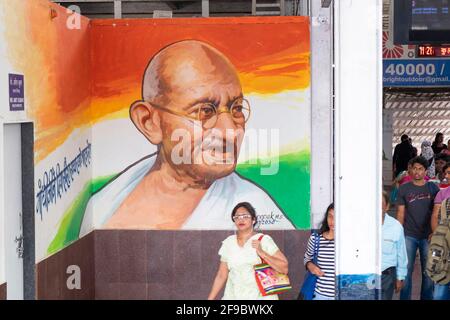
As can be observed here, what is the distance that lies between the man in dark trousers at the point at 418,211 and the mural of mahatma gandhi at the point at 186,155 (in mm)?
Result: 1364

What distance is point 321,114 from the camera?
31.8 ft

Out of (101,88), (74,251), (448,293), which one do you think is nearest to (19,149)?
(74,251)

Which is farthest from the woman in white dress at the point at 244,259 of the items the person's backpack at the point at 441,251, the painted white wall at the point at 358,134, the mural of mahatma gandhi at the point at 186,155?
the mural of mahatma gandhi at the point at 186,155

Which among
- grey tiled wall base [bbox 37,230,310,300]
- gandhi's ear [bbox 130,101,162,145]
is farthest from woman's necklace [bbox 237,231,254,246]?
gandhi's ear [bbox 130,101,162,145]

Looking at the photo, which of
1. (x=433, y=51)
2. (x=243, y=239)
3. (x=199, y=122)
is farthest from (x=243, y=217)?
(x=433, y=51)

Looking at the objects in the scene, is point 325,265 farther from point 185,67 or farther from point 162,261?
point 185,67

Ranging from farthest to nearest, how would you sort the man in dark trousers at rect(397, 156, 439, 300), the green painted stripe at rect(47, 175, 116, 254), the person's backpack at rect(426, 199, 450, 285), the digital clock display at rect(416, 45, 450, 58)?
1. the digital clock display at rect(416, 45, 450, 58)
2. the man in dark trousers at rect(397, 156, 439, 300)
3. the person's backpack at rect(426, 199, 450, 285)
4. the green painted stripe at rect(47, 175, 116, 254)

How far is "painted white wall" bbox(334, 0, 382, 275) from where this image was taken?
6152mm

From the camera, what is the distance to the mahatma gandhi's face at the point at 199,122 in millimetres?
9711

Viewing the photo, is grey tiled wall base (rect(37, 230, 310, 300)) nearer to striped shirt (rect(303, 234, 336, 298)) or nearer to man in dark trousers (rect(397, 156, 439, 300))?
man in dark trousers (rect(397, 156, 439, 300))

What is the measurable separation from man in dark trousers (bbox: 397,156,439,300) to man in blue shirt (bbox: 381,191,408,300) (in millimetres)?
1468

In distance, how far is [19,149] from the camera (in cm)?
757
